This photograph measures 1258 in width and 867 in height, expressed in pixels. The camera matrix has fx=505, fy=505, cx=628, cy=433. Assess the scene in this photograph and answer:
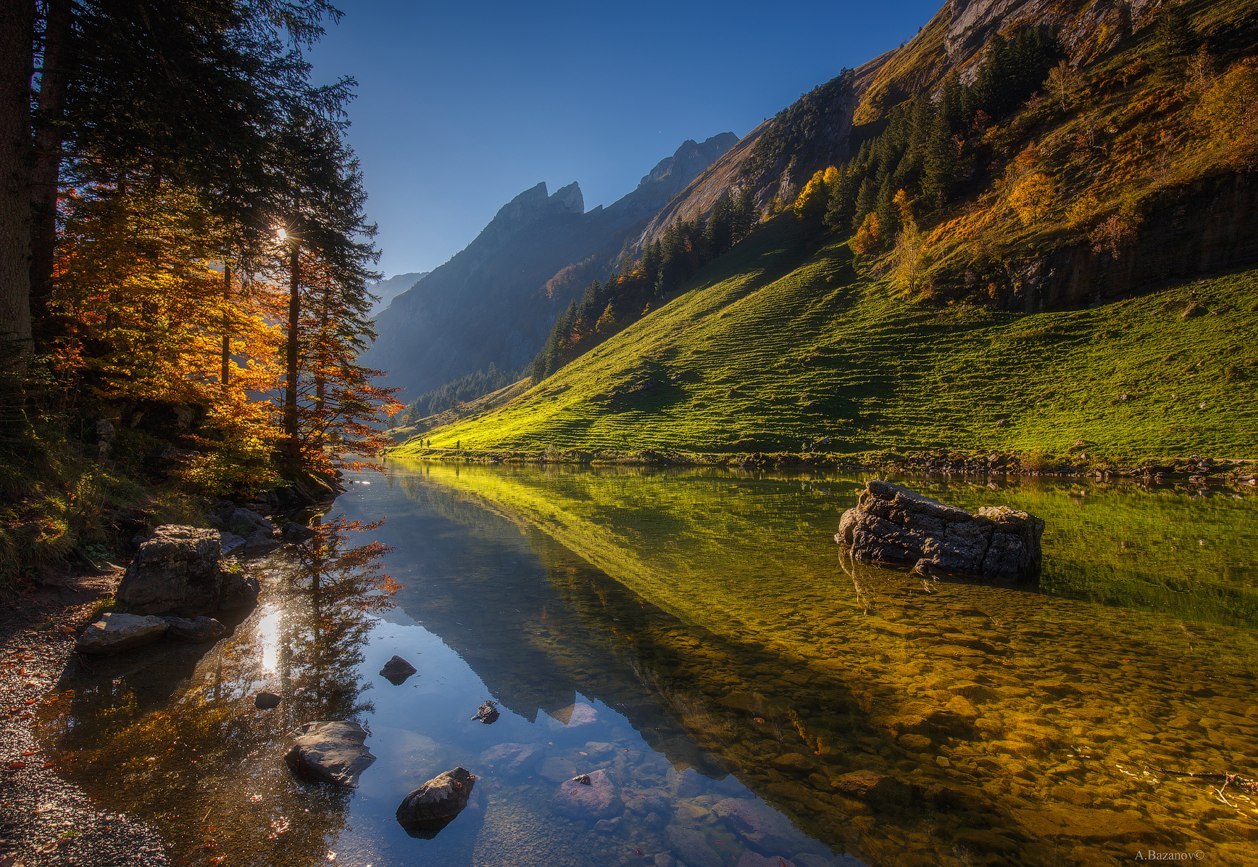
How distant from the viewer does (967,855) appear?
4.30 meters

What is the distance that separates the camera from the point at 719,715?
6609 mm

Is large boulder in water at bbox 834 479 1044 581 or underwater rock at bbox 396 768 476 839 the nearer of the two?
underwater rock at bbox 396 768 476 839

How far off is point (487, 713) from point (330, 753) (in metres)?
1.90

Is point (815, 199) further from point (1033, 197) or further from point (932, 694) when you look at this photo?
point (932, 694)

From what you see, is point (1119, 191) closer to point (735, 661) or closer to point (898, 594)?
point (898, 594)

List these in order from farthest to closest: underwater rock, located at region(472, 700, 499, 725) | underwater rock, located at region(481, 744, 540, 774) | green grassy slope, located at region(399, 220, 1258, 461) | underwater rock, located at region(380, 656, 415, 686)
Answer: green grassy slope, located at region(399, 220, 1258, 461) < underwater rock, located at region(380, 656, 415, 686) < underwater rock, located at region(472, 700, 499, 725) < underwater rock, located at region(481, 744, 540, 774)

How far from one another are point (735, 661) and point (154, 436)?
19.4m

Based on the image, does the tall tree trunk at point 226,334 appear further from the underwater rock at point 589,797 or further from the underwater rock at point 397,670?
the underwater rock at point 589,797

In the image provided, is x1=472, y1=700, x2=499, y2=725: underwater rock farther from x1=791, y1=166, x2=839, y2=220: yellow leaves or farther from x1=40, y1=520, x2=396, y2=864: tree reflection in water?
x1=791, y1=166, x2=839, y2=220: yellow leaves

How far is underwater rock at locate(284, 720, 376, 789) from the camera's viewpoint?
5.20 metres

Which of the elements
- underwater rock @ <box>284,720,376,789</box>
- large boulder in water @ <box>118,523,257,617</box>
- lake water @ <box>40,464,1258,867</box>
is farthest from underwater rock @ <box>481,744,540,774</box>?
large boulder in water @ <box>118,523,257,617</box>

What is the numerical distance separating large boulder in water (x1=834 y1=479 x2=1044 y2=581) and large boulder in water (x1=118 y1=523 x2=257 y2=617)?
50.2ft

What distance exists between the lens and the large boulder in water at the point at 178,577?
8.50m

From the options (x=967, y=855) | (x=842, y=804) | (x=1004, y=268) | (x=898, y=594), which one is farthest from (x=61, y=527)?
(x=1004, y=268)
